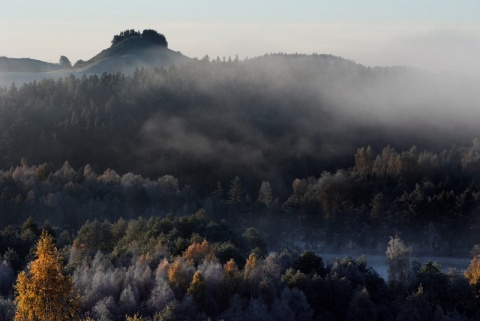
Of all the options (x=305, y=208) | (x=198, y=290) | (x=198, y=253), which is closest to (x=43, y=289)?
(x=198, y=290)

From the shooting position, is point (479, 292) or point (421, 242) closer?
point (479, 292)

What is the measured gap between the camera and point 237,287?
214ft

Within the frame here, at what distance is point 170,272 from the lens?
63.7 meters

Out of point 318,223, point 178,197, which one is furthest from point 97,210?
point 318,223

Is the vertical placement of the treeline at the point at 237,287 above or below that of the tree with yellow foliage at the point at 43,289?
below

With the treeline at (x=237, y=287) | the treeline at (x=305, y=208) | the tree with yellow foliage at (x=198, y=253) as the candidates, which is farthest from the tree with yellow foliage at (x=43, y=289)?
the treeline at (x=305, y=208)

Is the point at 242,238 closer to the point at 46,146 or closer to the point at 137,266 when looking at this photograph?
the point at 137,266

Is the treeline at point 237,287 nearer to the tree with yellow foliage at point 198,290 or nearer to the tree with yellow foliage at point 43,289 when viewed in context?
the tree with yellow foliage at point 198,290

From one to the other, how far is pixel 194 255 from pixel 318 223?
2449 inches

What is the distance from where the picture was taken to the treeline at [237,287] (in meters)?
59.9

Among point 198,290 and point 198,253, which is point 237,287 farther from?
point 198,253

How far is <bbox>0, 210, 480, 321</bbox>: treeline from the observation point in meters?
59.9

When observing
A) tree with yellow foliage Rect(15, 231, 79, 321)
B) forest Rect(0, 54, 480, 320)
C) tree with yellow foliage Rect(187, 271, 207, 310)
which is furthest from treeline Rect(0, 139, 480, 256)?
tree with yellow foliage Rect(15, 231, 79, 321)

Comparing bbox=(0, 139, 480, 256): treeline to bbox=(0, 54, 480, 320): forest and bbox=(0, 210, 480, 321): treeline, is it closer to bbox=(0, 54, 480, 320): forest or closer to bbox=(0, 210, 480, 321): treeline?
bbox=(0, 54, 480, 320): forest
